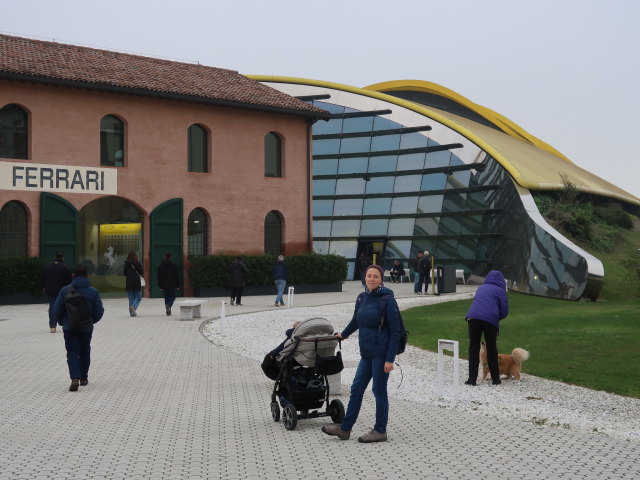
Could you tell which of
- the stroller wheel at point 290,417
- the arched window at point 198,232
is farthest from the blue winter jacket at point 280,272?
the stroller wheel at point 290,417

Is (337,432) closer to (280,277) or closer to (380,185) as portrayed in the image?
(280,277)

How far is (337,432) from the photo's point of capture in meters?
7.79

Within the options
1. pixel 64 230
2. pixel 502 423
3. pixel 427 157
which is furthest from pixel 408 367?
pixel 427 157

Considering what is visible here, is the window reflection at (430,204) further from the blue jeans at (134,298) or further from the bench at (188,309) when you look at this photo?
the bench at (188,309)

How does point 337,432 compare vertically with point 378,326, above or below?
below

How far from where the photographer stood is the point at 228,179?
3200 centimetres

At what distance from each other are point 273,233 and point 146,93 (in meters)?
8.07

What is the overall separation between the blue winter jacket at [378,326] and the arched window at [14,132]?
74.8ft

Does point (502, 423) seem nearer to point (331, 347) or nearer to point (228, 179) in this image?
point (331, 347)

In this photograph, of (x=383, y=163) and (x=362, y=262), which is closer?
(x=362, y=262)

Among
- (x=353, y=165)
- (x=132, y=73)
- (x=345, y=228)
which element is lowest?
(x=345, y=228)

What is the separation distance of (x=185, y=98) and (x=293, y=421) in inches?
942

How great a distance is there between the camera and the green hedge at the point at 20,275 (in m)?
25.3

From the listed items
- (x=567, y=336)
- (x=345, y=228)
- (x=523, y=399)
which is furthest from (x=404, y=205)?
(x=523, y=399)
